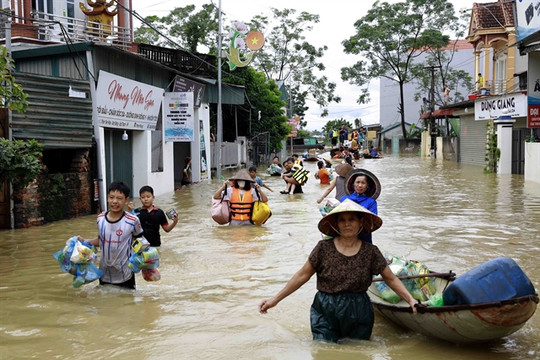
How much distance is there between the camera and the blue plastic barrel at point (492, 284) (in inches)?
194

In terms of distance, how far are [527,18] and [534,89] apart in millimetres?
3261

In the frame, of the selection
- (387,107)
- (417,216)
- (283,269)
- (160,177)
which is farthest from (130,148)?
(387,107)

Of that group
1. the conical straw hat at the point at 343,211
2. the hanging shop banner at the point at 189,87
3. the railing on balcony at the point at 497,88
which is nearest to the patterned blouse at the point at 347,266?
the conical straw hat at the point at 343,211

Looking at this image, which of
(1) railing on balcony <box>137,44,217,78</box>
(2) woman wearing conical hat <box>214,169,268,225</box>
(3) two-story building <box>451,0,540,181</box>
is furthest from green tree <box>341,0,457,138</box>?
(2) woman wearing conical hat <box>214,169,268,225</box>

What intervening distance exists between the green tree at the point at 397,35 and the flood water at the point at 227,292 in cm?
3983

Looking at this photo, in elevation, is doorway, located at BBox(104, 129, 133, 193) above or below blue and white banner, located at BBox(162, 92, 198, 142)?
below

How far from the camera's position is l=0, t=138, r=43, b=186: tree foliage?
9.36 meters

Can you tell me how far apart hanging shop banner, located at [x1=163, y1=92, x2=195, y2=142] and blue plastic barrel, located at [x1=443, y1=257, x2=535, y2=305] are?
18372mm

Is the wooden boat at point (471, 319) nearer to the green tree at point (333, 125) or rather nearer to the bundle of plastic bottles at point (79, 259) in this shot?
the bundle of plastic bottles at point (79, 259)

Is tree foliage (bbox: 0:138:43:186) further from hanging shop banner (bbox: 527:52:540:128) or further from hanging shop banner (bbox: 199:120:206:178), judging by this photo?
hanging shop banner (bbox: 199:120:206:178)

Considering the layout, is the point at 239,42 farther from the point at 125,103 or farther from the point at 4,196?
the point at 4,196

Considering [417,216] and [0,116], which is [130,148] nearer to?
[0,116]

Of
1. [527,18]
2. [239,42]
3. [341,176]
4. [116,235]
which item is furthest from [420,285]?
[239,42]

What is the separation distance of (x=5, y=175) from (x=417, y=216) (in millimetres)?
9175
